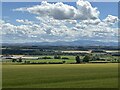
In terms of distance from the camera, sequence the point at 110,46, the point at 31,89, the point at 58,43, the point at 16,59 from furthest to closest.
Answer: the point at 58,43
the point at 110,46
the point at 16,59
the point at 31,89

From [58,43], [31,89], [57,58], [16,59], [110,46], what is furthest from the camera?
[58,43]

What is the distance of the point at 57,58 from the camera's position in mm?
91812

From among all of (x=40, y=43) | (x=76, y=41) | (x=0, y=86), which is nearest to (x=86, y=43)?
(x=76, y=41)

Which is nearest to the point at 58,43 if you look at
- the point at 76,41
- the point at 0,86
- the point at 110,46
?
the point at 76,41

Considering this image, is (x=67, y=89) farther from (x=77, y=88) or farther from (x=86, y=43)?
(x=86, y=43)

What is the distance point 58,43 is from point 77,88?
137 m

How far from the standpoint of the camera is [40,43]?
6171 inches

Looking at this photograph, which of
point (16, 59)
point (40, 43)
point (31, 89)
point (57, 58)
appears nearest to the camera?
point (31, 89)

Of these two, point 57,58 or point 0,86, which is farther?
point 57,58

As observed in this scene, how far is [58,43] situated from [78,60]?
82179 millimetres

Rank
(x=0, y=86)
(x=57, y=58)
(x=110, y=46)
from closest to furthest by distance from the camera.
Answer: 1. (x=0, y=86)
2. (x=57, y=58)
3. (x=110, y=46)

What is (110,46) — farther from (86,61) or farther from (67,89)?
(67,89)

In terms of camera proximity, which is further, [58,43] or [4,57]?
[58,43]

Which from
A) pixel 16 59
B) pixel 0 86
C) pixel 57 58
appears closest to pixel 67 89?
pixel 0 86
